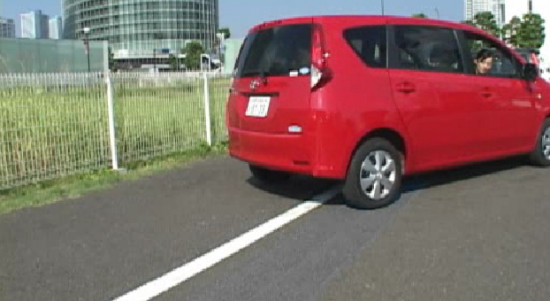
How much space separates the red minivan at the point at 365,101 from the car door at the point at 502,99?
23 mm

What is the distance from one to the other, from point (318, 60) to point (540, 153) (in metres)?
3.86

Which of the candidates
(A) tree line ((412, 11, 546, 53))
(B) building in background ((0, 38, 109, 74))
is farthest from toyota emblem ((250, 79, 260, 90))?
(A) tree line ((412, 11, 546, 53))

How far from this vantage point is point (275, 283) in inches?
158

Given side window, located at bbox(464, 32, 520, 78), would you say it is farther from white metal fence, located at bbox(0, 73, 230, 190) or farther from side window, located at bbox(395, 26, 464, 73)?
white metal fence, located at bbox(0, 73, 230, 190)

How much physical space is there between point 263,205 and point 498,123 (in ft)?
9.73

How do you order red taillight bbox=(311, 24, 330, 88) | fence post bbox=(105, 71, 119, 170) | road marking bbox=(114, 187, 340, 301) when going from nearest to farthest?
road marking bbox=(114, 187, 340, 301) < red taillight bbox=(311, 24, 330, 88) < fence post bbox=(105, 71, 119, 170)

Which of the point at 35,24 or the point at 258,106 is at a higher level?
the point at 35,24

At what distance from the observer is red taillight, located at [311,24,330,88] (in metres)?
5.58

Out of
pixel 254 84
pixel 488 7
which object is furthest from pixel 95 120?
pixel 488 7

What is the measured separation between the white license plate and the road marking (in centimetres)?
101

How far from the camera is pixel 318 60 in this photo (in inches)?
221

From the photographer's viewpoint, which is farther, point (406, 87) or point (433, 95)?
point (433, 95)

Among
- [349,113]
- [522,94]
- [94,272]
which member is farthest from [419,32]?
[94,272]

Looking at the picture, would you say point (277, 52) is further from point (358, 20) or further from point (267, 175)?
point (267, 175)
